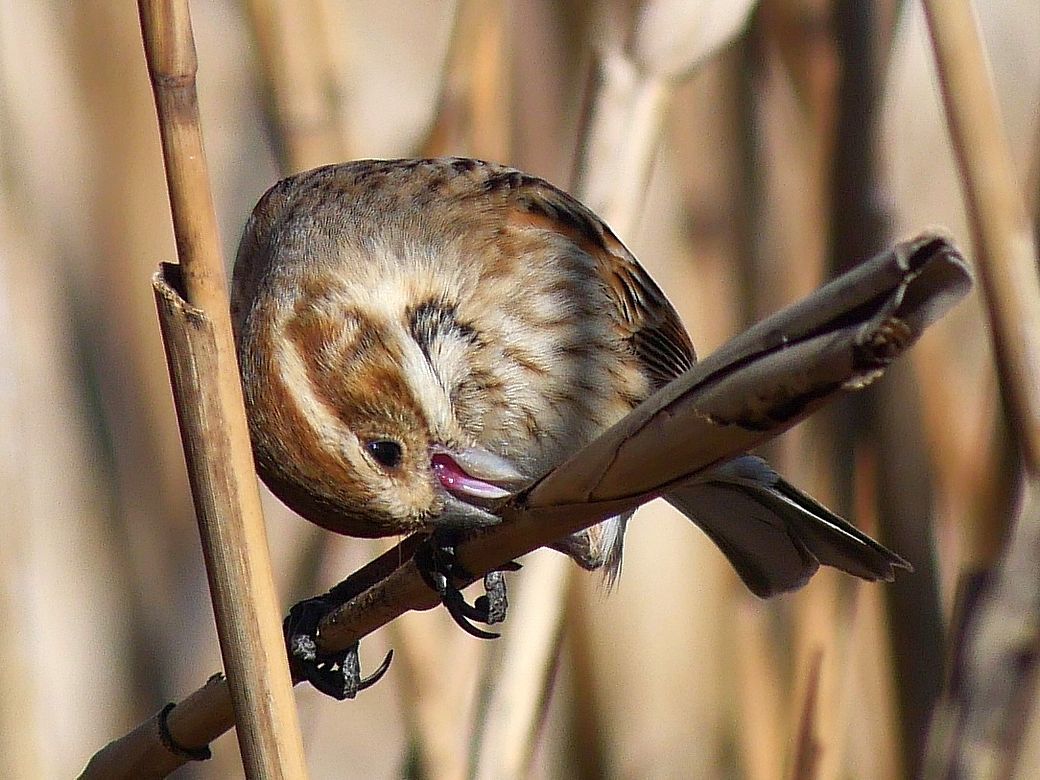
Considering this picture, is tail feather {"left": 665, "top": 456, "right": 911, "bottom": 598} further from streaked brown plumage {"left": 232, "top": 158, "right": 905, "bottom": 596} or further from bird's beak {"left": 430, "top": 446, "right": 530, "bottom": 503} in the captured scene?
bird's beak {"left": 430, "top": 446, "right": 530, "bottom": 503}

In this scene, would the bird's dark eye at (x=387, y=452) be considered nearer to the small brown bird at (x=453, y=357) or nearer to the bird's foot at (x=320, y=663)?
the small brown bird at (x=453, y=357)

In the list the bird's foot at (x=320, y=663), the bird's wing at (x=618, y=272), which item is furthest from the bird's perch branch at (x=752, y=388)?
the bird's wing at (x=618, y=272)

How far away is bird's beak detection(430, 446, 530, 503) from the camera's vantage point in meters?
0.88

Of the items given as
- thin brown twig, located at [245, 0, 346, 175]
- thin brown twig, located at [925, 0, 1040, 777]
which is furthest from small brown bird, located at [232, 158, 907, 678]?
thin brown twig, located at [925, 0, 1040, 777]

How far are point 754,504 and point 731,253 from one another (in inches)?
22.7

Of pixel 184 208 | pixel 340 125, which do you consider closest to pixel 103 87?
pixel 340 125

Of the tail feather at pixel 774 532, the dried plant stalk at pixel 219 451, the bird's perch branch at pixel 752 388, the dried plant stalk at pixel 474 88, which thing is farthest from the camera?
the dried plant stalk at pixel 474 88

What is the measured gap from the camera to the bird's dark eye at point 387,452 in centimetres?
86

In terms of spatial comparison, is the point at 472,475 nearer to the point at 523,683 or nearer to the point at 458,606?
the point at 458,606

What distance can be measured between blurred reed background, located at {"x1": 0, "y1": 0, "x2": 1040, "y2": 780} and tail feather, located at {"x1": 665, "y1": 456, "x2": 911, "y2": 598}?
1.10 ft

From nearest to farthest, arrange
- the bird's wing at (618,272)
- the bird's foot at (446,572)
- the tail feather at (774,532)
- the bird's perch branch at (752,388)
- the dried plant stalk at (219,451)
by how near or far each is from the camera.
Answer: the bird's perch branch at (752,388) < the dried plant stalk at (219,451) < the bird's foot at (446,572) < the tail feather at (774,532) < the bird's wing at (618,272)

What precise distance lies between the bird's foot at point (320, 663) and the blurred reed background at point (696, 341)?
282 mm

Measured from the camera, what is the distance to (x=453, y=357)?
3.21 feet

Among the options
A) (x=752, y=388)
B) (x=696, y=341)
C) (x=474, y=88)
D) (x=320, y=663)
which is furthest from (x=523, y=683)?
(x=752, y=388)
